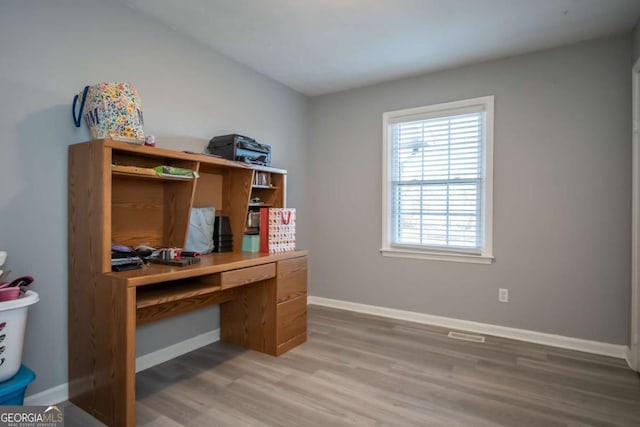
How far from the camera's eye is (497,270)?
316 centimetres

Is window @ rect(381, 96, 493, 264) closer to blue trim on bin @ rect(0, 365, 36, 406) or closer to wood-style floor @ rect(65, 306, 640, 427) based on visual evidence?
wood-style floor @ rect(65, 306, 640, 427)

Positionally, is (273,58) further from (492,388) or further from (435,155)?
(492,388)

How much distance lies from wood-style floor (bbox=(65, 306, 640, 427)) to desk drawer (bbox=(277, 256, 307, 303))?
0.45 meters

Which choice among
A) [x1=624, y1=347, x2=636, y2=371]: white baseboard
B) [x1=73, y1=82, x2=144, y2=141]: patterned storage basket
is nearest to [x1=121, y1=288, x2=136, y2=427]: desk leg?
[x1=73, y1=82, x2=144, y2=141]: patterned storage basket

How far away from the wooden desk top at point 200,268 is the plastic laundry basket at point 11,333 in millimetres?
365

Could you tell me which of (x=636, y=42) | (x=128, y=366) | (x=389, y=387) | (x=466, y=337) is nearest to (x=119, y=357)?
(x=128, y=366)

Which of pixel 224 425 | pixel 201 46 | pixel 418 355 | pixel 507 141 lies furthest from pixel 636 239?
pixel 201 46

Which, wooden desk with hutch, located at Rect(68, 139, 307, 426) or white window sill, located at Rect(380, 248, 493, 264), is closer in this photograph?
wooden desk with hutch, located at Rect(68, 139, 307, 426)

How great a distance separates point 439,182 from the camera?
3416 millimetres

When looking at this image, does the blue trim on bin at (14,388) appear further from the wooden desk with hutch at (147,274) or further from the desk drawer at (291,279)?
the desk drawer at (291,279)

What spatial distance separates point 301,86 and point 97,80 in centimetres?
215

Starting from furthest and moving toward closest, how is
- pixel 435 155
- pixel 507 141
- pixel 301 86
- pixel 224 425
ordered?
1. pixel 301 86
2. pixel 435 155
3. pixel 507 141
4. pixel 224 425

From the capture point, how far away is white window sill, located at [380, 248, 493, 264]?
10.6 ft

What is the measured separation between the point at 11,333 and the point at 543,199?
3643 mm
